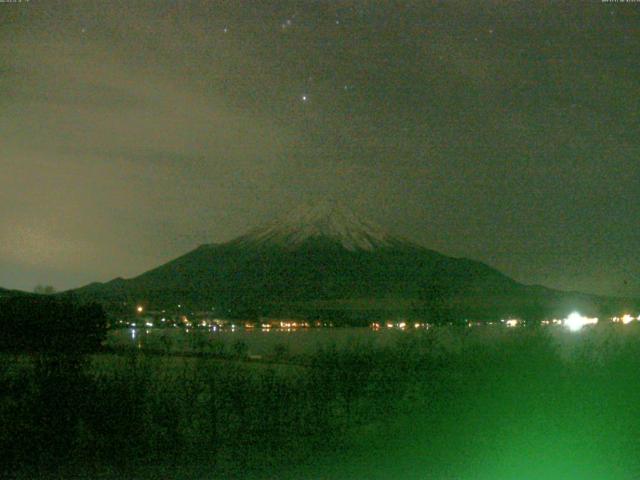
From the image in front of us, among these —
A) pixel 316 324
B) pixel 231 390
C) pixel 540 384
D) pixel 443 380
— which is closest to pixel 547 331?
pixel 540 384

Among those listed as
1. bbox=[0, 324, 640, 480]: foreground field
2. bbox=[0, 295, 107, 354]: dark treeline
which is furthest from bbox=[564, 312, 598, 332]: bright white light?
bbox=[0, 295, 107, 354]: dark treeline

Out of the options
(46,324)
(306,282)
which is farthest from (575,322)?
(306,282)

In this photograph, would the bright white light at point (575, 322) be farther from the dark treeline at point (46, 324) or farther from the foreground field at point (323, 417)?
the dark treeline at point (46, 324)

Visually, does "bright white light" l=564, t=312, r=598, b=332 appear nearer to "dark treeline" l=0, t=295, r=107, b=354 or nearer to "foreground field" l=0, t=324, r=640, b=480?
"foreground field" l=0, t=324, r=640, b=480

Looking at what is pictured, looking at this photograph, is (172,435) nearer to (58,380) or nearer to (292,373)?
(58,380)

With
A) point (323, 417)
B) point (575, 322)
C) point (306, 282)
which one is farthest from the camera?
point (306, 282)

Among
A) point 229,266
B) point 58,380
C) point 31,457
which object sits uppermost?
point 229,266

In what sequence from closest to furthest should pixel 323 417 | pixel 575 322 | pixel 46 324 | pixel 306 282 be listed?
pixel 323 417
pixel 575 322
pixel 46 324
pixel 306 282

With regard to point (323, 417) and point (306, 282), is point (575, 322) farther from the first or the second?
point (306, 282)
